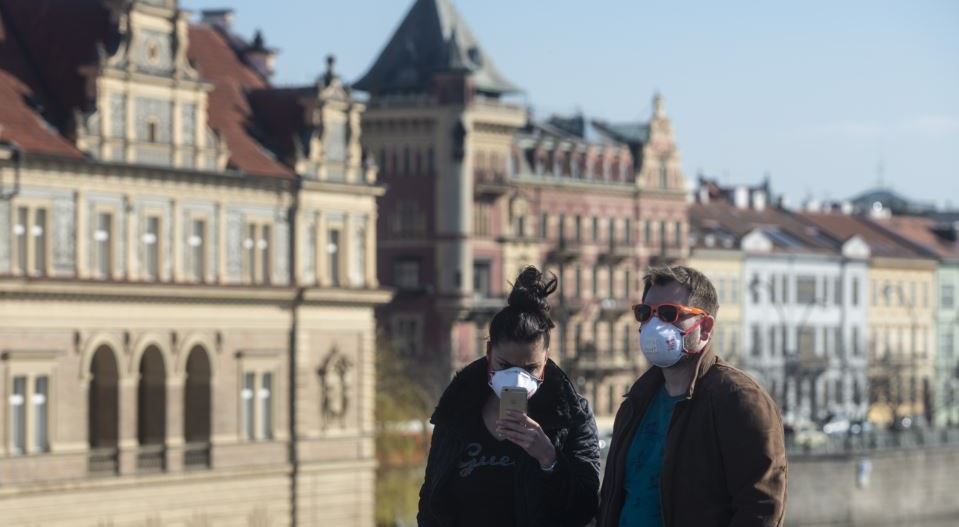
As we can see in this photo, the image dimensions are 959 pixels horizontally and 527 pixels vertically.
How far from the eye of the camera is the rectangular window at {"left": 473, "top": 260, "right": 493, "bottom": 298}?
85.2 m

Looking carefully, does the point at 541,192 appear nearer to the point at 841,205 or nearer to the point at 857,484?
the point at 857,484

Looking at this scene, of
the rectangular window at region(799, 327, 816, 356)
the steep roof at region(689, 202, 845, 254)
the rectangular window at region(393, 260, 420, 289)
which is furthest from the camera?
the rectangular window at region(799, 327, 816, 356)

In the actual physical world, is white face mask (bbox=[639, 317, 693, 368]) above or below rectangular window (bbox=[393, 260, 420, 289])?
below

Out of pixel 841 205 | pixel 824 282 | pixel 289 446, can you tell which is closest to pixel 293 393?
pixel 289 446

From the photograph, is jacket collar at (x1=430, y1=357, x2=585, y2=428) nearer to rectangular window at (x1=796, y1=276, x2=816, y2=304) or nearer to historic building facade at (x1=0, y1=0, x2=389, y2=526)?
historic building facade at (x1=0, y1=0, x2=389, y2=526)

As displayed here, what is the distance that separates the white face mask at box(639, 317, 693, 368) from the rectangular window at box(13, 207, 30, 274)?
3859cm

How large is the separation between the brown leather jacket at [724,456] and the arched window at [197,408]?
42523 mm

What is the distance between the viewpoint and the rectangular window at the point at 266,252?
55.6 m

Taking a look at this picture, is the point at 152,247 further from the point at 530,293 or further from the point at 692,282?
the point at 692,282

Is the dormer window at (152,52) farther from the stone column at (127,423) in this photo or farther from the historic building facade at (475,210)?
the historic building facade at (475,210)

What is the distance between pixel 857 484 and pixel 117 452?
34.0 meters

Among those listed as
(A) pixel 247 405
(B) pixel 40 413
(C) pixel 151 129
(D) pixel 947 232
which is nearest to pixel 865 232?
(D) pixel 947 232

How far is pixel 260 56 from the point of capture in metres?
61.2


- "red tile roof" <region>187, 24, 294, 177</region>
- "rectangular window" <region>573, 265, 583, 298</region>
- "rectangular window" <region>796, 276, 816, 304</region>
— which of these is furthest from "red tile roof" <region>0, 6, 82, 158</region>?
"rectangular window" <region>796, 276, 816, 304</region>
